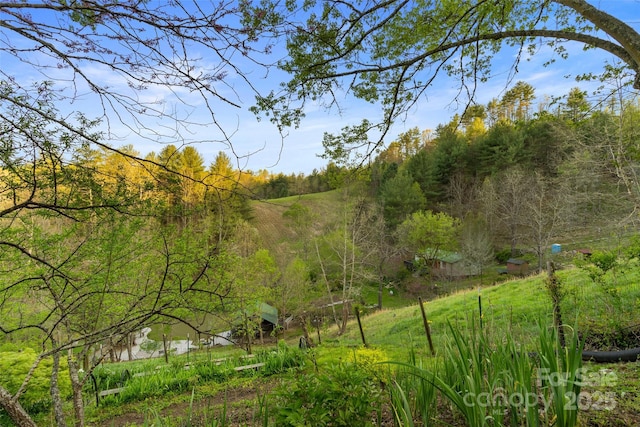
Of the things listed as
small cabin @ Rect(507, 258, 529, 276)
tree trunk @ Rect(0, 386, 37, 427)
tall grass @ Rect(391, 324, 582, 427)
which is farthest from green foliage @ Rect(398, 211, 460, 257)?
tree trunk @ Rect(0, 386, 37, 427)

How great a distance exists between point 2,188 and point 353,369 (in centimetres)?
228

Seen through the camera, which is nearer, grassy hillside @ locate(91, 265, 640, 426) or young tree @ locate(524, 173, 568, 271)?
grassy hillside @ locate(91, 265, 640, 426)

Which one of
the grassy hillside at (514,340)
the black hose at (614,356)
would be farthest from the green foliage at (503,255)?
the black hose at (614,356)

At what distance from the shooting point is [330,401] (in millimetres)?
1576

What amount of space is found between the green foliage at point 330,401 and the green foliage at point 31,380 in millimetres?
5317

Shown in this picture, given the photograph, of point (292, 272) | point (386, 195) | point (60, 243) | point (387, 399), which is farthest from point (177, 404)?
point (386, 195)

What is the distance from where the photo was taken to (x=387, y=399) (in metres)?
1.96

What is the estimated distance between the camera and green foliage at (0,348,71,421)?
15.8 ft

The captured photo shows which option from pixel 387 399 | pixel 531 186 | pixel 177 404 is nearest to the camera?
pixel 387 399

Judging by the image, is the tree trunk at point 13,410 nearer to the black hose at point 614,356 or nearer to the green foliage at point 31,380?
the green foliage at point 31,380

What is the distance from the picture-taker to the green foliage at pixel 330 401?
1474mm

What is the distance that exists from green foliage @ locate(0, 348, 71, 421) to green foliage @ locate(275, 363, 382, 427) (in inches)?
209

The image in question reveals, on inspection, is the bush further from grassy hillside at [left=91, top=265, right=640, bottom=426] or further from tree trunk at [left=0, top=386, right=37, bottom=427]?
tree trunk at [left=0, top=386, right=37, bottom=427]

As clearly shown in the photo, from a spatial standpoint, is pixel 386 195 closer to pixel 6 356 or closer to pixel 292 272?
pixel 292 272
